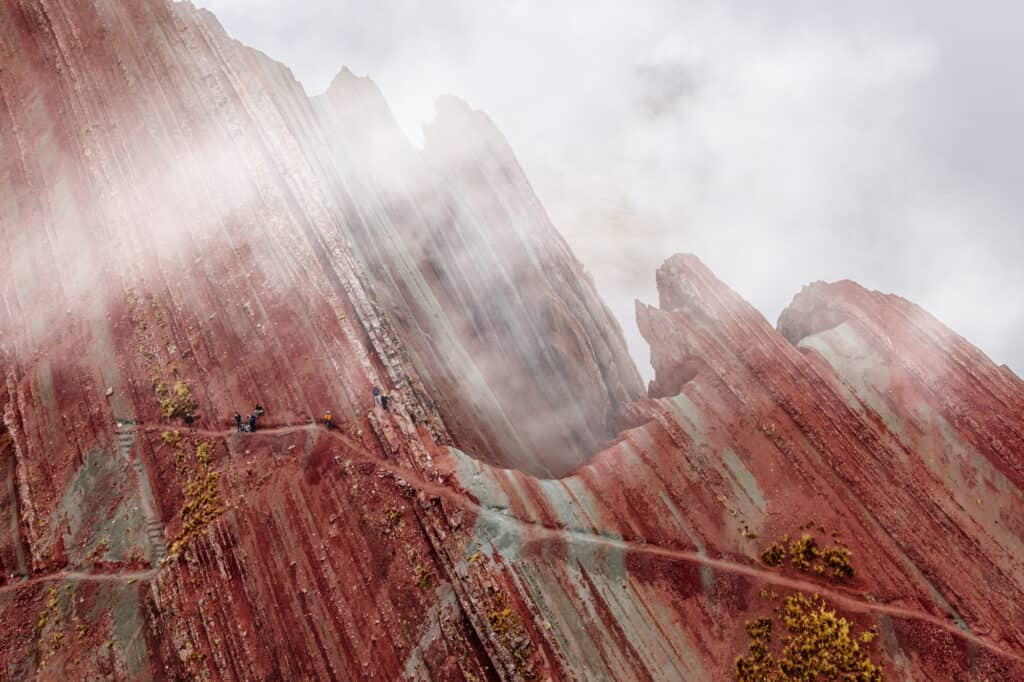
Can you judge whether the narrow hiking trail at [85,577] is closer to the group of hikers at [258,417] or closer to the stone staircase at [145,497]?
the stone staircase at [145,497]

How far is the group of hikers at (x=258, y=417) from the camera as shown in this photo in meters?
23.9

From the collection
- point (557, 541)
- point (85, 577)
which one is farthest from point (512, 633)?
point (85, 577)

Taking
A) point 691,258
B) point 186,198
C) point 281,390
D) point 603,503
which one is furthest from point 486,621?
point 186,198

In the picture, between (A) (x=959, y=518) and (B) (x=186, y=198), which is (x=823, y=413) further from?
(B) (x=186, y=198)

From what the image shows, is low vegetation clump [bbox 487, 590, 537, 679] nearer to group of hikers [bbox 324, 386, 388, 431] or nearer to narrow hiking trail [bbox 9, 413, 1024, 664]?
narrow hiking trail [bbox 9, 413, 1024, 664]

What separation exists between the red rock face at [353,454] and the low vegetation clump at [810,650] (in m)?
0.21

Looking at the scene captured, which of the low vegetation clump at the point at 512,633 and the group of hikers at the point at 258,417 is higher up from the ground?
the group of hikers at the point at 258,417

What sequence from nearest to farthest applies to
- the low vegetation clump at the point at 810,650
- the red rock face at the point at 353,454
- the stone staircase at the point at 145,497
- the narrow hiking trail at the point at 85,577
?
the low vegetation clump at the point at 810,650 < the red rock face at the point at 353,454 < the narrow hiking trail at the point at 85,577 < the stone staircase at the point at 145,497

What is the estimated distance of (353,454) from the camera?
23219 mm

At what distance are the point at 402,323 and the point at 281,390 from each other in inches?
298

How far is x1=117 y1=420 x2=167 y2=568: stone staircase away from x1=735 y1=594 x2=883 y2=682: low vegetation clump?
78.6ft

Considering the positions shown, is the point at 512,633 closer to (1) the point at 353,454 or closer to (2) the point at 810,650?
(1) the point at 353,454

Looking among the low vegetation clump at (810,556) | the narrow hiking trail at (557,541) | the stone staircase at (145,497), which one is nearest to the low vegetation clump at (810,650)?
the narrow hiking trail at (557,541)

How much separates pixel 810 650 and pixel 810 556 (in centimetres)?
344
